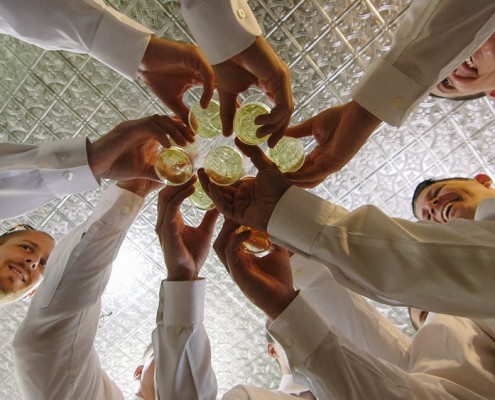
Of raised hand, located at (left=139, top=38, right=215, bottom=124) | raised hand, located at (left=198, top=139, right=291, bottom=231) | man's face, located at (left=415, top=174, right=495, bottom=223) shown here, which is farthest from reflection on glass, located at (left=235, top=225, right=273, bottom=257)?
man's face, located at (left=415, top=174, right=495, bottom=223)

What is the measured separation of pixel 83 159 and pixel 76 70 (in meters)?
0.59

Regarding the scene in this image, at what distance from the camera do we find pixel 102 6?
1.40 m

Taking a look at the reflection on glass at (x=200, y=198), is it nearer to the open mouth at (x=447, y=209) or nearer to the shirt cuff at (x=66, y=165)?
the shirt cuff at (x=66, y=165)

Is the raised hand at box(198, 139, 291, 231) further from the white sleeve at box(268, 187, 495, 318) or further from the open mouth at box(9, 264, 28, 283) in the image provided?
the open mouth at box(9, 264, 28, 283)

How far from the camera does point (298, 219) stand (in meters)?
1.08

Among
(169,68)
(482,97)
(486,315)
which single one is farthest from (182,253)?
(482,97)

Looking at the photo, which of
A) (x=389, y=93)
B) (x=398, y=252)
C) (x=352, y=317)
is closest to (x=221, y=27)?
(x=389, y=93)

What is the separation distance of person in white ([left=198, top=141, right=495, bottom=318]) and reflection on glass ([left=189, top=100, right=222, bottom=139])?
0.81 ft

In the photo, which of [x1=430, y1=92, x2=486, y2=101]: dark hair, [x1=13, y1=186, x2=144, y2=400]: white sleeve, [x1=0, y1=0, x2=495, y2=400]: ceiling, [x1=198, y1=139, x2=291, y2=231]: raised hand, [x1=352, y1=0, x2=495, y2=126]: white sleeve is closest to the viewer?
[x1=198, y1=139, x2=291, y2=231]: raised hand

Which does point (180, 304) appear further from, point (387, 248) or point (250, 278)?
point (387, 248)

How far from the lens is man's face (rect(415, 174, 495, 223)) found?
6.09 ft

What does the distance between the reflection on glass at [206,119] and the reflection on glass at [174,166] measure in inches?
2.9

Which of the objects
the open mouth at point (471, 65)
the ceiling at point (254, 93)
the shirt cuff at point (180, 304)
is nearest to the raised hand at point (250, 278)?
the shirt cuff at point (180, 304)

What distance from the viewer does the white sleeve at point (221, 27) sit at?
120 cm
